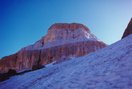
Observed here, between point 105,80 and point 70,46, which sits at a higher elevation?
point 70,46

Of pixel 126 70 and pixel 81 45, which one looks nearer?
pixel 126 70

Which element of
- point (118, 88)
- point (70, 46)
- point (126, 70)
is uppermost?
point (70, 46)

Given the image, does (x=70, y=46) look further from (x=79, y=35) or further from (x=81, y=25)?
(x=81, y=25)

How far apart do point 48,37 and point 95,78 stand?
11239cm

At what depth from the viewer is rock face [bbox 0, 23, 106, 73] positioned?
332 feet

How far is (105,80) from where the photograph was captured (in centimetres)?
830

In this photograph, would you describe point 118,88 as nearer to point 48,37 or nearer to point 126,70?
point 126,70

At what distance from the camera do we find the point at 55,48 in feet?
343

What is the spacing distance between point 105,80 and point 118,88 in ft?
4.01

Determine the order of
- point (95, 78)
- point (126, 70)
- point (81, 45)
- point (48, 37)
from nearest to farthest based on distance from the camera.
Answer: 1. point (126, 70)
2. point (95, 78)
3. point (81, 45)
4. point (48, 37)

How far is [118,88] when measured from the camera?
7.10 meters

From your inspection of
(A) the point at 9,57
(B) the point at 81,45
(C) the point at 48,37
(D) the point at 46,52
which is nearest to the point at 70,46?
(B) the point at 81,45

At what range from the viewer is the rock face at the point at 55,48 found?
101 meters

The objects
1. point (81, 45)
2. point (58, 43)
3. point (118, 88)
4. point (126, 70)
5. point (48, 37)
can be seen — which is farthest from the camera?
point (48, 37)
